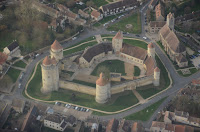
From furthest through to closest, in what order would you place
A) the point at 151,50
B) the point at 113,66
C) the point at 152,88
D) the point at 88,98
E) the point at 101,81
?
the point at 113,66
the point at 151,50
the point at 152,88
the point at 88,98
the point at 101,81

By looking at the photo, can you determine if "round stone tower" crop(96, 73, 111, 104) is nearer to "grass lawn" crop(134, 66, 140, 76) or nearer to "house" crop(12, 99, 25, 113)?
"grass lawn" crop(134, 66, 140, 76)

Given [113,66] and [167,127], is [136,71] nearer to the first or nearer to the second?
[113,66]

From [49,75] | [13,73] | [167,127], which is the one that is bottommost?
[167,127]

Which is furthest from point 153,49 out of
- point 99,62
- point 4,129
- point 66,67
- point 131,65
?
point 4,129

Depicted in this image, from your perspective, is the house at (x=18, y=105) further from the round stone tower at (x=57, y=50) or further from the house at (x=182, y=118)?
the house at (x=182, y=118)

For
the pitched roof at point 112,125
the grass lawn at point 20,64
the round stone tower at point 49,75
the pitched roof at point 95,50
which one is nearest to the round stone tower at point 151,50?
→ the pitched roof at point 95,50

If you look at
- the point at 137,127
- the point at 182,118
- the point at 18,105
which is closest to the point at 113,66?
the point at 137,127
